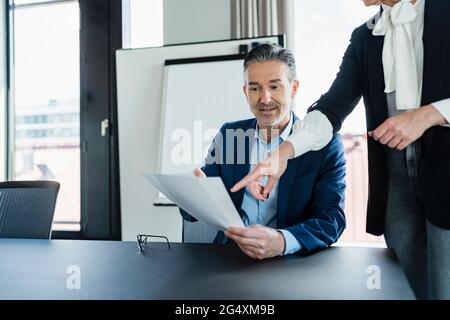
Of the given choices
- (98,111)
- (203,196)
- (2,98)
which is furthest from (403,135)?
(2,98)

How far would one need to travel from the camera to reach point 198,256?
976 mm

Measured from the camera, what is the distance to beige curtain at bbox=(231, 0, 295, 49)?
279cm

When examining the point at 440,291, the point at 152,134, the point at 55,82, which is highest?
the point at 55,82

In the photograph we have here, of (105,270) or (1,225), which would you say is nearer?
(105,270)

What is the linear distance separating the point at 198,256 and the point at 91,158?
95.8 inches

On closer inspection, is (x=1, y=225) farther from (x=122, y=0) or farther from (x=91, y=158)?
(x=122, y=0)

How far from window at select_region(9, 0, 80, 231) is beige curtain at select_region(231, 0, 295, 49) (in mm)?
1362

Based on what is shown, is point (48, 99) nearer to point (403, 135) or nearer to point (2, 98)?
point (2, 98)

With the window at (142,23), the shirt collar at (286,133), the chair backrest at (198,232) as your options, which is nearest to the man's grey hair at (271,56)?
the shirt collar at (286,133)

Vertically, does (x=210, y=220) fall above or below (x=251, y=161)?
below

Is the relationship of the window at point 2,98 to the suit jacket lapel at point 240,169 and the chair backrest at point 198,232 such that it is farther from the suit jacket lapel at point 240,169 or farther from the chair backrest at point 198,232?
the suit jacket lapel at point 240,169

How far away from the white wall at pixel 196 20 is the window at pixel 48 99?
81 centimetres
